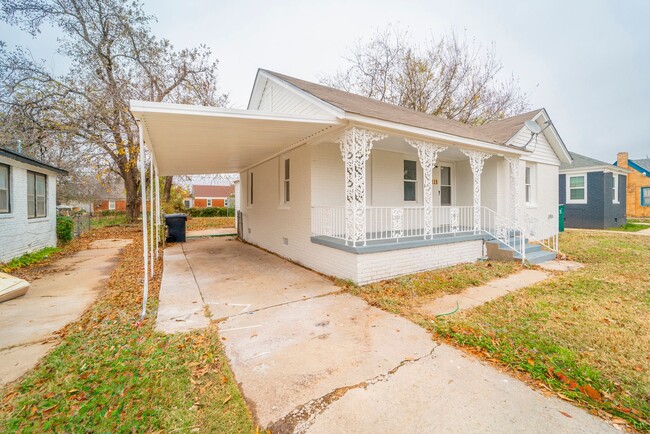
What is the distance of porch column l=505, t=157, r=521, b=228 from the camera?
29.3 feet

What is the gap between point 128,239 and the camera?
13.1 metres

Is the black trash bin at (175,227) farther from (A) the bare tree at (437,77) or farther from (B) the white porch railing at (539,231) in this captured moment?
(A) the bare tree at (437,77)

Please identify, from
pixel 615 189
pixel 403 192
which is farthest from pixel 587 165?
pixel 403 192

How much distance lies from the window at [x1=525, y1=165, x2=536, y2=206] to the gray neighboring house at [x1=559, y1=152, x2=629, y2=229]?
7214mm

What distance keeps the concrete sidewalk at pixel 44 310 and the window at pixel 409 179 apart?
7841 mm

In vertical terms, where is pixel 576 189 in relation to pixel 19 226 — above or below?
above

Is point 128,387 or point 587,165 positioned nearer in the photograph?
point 128,387

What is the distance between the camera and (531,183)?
10.4 meters

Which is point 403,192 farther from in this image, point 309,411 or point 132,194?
point 132,194

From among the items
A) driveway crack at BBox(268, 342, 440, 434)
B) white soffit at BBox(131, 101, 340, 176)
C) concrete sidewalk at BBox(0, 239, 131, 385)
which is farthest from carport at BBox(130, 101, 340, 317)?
driveway crack at BBox(268, 342, 440, 434)

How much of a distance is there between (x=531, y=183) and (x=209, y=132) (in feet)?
36.0

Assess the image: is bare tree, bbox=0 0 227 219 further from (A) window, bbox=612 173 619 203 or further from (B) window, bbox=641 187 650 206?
(B) window, bbox=641 187 650 206

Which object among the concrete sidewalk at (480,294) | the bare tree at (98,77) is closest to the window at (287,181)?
the concrete sidewalk at (480,294)

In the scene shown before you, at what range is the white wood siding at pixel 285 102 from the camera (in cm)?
749
